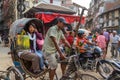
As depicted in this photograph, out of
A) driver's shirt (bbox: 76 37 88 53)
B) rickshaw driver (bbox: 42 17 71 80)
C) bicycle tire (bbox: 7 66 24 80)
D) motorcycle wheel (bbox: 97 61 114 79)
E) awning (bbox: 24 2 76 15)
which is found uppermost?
awning (bbox: 24 2 76 15)

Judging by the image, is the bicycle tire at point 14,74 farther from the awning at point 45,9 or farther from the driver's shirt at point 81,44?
the awning at point 45,9

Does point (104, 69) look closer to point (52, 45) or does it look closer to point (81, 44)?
point (81, 44)

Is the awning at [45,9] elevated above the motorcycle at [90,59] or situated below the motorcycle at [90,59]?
above

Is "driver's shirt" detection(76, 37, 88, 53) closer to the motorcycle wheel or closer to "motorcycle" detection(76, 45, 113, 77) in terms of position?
"motorcycle" detection(76, 45, 113, 77)

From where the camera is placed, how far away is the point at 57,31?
288 inches

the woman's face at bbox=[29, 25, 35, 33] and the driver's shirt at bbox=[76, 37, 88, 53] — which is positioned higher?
the woman's face at bbox=[29, 25, 35, 33]

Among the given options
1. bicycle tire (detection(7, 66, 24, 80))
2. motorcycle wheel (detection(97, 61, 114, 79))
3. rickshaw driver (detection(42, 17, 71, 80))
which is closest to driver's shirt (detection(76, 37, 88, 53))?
motorcycle wheel (detection(97, 61, 114, 79))

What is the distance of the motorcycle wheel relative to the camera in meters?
9.90

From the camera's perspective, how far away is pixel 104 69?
999 cm

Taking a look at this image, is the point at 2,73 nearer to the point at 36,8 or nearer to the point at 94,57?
the point at 94,57

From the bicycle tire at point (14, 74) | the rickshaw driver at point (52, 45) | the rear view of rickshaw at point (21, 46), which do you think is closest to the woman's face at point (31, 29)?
the rear view of rickshaw at point (21, 46)

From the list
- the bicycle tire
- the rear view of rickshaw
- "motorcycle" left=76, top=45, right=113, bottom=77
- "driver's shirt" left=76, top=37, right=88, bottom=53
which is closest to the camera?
the bicycle tire

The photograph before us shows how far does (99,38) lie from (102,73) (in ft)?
17.0

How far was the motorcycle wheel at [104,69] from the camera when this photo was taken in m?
9.90
